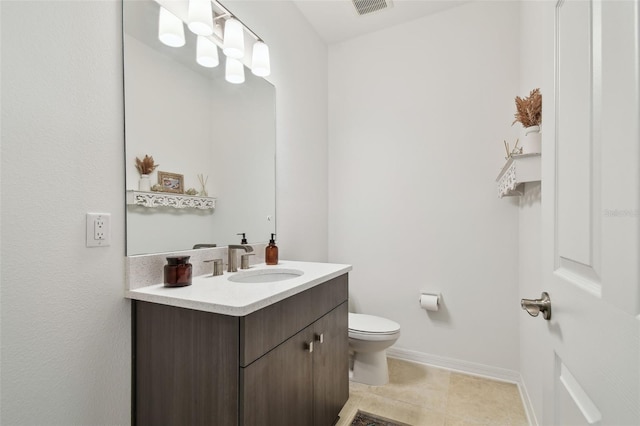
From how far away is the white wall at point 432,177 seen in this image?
2.13m

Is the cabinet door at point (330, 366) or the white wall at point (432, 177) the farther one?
the white wall at point (432, 177)

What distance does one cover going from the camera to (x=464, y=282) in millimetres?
2232

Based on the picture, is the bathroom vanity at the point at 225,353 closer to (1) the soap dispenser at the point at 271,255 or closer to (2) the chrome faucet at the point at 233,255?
(2) the chrome faucet at the point at 233,255

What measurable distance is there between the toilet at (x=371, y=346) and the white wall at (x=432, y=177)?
1.50 ft

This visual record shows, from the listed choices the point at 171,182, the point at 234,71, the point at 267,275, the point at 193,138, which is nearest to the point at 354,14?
the point at 234,71

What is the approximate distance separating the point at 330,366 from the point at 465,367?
1248 mm

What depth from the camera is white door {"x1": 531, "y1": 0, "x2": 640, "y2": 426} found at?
413 mm

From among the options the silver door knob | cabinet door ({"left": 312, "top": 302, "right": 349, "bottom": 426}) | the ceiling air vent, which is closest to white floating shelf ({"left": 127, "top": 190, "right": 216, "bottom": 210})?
cabinet door ({"left": 312, "top": 302, "right": 349, "bottom": 426})

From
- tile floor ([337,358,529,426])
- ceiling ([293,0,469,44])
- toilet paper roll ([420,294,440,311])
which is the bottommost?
tile floor ([337,358,529,426])

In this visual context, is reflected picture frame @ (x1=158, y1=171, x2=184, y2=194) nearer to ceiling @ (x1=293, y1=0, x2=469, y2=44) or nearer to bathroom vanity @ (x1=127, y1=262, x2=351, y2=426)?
bathroom vanity @ (x1=127, y1=262, x2=351, y2=426)

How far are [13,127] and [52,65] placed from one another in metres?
0.24

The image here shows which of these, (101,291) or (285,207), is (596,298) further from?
(285,207)

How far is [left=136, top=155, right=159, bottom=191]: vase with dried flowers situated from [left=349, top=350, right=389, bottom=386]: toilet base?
168 centimetres

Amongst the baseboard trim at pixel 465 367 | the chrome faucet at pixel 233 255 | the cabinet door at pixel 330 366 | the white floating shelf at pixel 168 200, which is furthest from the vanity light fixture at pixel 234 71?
the baseboard trim at pixel 465 367
